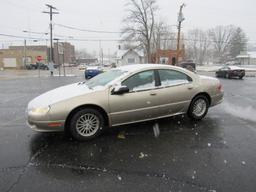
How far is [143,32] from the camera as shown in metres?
Answer: 46.6

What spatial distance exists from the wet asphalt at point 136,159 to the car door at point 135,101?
374mm

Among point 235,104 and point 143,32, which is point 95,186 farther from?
point 143,32

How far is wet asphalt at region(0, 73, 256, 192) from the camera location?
3113 millimetres

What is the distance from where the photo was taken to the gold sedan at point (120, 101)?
446cm

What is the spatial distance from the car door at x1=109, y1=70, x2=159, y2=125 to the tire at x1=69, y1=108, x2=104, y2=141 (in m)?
0.31

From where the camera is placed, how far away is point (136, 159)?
3.83m

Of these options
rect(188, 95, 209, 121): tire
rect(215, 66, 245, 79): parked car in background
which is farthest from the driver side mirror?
rect(215, 66, 245, 79): parked car in background

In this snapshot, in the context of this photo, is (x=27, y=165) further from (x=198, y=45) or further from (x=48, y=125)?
(x=198, y=45)

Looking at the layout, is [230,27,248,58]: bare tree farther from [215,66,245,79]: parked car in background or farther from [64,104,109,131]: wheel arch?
[64,104,109,131]: wheel arch

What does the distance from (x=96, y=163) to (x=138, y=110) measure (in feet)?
5.54

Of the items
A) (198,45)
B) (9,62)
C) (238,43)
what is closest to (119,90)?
(9,62)

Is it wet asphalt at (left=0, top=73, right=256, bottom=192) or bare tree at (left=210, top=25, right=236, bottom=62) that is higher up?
bare tree at (left=210, top=25, right=236, bottom=62)

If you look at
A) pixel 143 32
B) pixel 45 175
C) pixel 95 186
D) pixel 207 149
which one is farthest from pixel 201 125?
pixel 143 32

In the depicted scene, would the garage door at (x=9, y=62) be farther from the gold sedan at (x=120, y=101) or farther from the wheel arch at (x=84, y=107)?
the wheel arch at (x=84, y=107)
